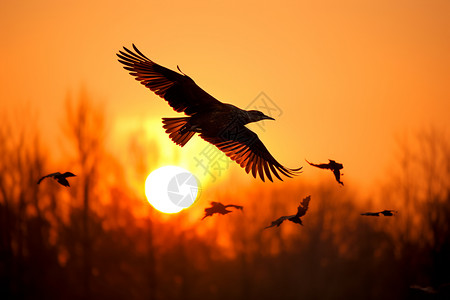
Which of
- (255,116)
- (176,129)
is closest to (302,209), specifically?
(255,116)

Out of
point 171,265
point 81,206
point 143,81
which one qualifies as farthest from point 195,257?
point 143,81

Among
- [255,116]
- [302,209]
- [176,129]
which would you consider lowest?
[302,209]

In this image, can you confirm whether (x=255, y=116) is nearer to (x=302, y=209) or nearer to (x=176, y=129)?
(x=176, y=129)

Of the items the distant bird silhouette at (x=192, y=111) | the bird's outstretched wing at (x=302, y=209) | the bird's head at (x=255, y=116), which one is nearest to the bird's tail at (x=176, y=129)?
the distant bird silhouette at (x=192, y=111)

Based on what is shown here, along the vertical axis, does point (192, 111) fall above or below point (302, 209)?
above

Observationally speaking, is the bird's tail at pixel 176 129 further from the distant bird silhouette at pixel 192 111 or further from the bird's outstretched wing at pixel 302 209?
the bird's outstretched wing at pixel 302 209

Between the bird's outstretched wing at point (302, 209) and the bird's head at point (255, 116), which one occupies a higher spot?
the bird's head at point (255, 116)

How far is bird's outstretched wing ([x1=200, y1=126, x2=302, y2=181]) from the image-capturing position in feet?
37.6

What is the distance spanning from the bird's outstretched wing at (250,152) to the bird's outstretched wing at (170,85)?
3.59 feet

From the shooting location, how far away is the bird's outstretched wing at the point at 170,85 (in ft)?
33.2

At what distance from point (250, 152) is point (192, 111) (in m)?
2.01

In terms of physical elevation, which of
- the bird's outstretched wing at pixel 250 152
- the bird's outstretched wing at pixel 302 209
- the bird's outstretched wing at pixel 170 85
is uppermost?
the bird's outstretched wing at pixel 170 85

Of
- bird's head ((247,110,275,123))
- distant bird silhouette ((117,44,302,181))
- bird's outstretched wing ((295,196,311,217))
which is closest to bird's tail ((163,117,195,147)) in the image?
distant bird silhouette ((117,44,302,181))

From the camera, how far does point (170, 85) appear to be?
34.8ft
